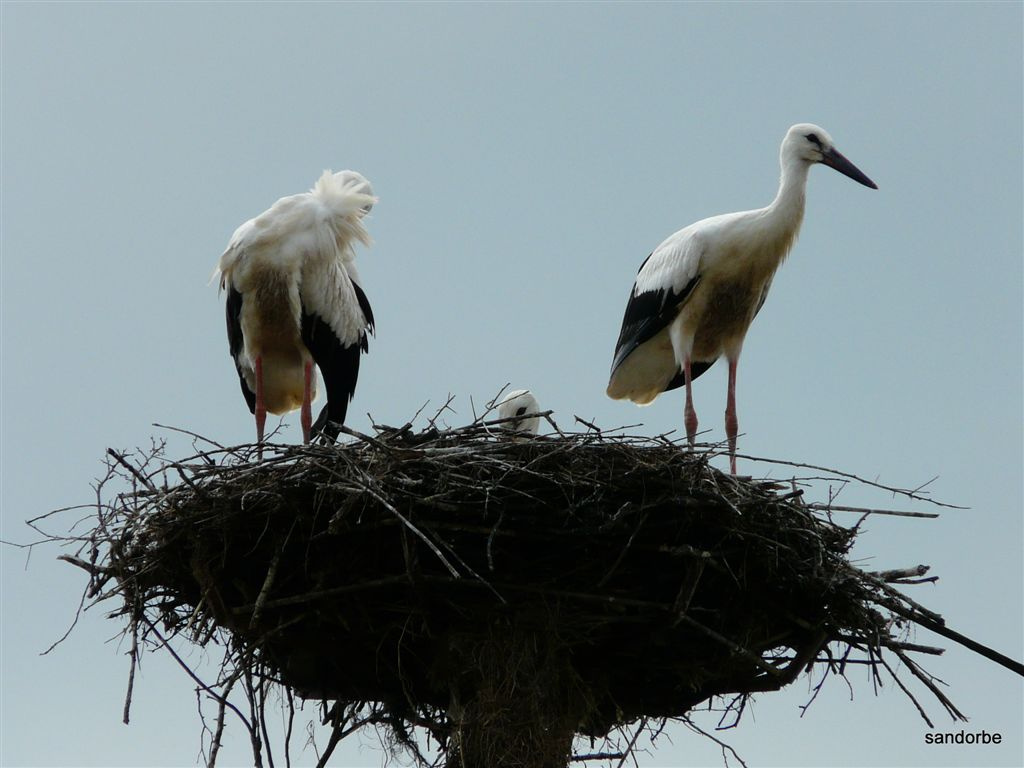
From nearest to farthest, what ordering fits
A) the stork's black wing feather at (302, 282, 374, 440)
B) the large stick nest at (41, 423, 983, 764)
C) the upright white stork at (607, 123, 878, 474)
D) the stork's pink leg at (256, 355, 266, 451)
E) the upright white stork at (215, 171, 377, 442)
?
the large stick nest at (41, 423, 983, 764), the upright white stork at (215, 171, 377, 442), the upright white stork at (607, 123, 878, 474), the stork's black wing feather at (302, 282, 374, 440), the stork's pink leg at (256, 355, 266, 451)

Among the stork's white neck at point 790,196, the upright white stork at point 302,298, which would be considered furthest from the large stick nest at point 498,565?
the stork's white neck at point 790,196

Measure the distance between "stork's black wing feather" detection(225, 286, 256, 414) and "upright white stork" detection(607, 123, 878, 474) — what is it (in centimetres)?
200

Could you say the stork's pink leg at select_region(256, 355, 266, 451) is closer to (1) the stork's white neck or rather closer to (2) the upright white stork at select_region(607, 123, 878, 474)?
(2) the upright white stork at select_region(607, 123, 878, 474)

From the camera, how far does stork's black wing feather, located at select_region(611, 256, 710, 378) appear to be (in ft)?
27.3

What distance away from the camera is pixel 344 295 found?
8500mm

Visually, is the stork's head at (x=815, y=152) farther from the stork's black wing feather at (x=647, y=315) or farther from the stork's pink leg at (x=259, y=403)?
the stork's pink leg at (x=259, y=403)

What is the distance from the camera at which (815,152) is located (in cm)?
848

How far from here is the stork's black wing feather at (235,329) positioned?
8289 mm

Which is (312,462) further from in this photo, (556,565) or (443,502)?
(556,565)

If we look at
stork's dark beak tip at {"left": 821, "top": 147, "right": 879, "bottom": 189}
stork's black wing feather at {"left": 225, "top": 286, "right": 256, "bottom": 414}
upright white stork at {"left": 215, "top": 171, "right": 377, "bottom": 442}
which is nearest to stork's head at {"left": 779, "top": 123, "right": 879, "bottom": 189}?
stork's dark beak tip at {"left": 821, "top": 147, "right": 879, "bottom": 189}

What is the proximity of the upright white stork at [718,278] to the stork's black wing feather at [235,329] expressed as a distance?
200 centimetres

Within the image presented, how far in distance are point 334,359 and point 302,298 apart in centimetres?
47

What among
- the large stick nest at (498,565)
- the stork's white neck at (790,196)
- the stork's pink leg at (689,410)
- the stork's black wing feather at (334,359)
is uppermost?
the stork's white neck at (790,196)

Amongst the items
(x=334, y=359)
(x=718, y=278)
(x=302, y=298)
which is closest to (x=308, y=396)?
(x=334, y=359)
